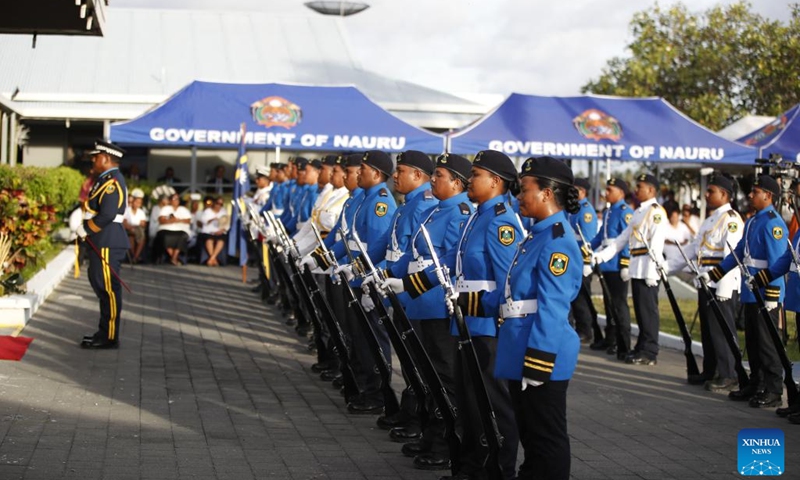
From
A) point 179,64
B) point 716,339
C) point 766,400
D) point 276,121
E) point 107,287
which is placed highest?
point 179,64

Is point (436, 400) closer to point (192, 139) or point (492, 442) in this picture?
point (492, 442)

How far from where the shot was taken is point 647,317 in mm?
12641

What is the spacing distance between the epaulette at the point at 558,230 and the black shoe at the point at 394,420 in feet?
9.46

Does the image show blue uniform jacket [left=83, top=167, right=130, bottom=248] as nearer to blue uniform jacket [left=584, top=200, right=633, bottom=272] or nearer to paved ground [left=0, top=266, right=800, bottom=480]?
paved ground [left=0, top=266, right=800, bottom=480]

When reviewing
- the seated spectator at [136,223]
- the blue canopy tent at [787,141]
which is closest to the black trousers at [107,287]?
the seated spectator at [136,223]

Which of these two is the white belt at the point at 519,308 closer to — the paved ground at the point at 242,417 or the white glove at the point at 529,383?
the white glove at the point at 529,383

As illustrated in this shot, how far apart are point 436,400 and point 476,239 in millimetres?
1143

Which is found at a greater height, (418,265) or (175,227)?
(175,227)

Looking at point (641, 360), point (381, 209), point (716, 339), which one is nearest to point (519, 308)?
point (381, 209)

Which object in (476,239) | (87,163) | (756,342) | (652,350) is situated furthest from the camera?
(87,163)

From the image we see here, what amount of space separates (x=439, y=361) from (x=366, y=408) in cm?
171

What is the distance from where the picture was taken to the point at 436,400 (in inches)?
289

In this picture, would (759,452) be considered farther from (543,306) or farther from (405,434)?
(405,434)

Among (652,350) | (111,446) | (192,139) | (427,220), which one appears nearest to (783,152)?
(652,350)
